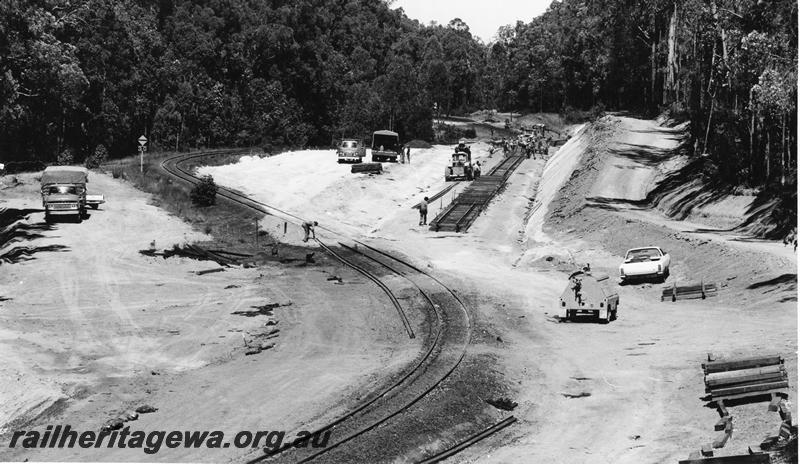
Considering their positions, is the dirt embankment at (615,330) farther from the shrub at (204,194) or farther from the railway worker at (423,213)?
the shrub at (204,194)

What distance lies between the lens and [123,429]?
20.3 m

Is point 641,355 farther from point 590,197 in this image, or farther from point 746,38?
point 590,197

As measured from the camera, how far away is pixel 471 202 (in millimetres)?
60219

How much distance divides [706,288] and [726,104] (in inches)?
1068

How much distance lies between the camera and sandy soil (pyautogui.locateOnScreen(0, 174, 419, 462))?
2139 centimetres

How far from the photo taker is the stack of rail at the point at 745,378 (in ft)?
66.4

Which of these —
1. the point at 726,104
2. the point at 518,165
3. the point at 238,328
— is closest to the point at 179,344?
the point at 238,328

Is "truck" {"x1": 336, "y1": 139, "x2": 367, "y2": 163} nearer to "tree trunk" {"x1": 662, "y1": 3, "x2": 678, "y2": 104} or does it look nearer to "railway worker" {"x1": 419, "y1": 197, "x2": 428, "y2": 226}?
"railway worker" {"x1": 419, "y1": 197, "x2": 428, "y2": 226}

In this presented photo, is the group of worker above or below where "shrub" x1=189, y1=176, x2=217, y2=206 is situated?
above

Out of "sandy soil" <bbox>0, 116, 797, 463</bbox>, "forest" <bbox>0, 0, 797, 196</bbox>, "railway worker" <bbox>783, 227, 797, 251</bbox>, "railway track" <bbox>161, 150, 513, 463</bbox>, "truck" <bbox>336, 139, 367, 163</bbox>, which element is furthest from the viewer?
"truck" <bbox>336, 139, 367, 163</bbox>

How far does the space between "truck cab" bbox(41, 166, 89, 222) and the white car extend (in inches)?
1069

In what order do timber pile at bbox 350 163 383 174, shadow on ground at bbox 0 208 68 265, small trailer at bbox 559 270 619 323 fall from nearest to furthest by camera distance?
small trailer at bbox 559 270 619 323 < shadow on ground at bbox 0 208 68 265 < timber pile at bbox 350 163 383 174

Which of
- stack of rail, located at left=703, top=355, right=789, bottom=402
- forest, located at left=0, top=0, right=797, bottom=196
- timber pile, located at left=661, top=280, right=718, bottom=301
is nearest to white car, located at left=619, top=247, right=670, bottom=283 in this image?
timber pile, located at left=661, top=280, right=718, bottom=301

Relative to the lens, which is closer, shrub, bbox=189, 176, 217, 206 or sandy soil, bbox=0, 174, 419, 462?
sandy soil, bbox=0, 174, 419, 462
